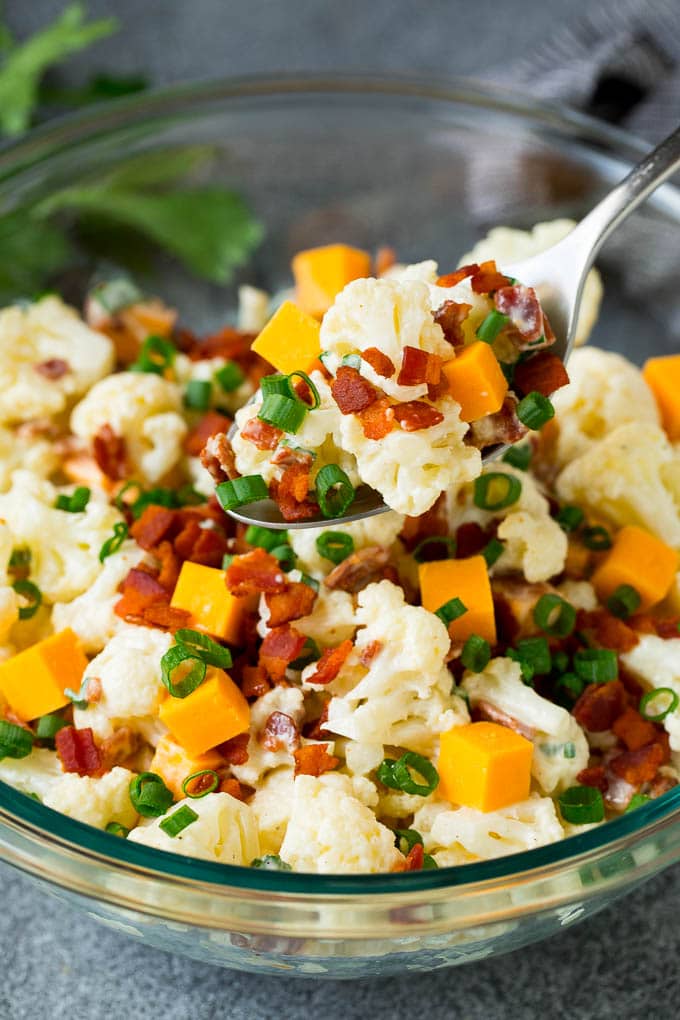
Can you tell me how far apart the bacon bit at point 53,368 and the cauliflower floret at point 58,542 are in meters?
0.47

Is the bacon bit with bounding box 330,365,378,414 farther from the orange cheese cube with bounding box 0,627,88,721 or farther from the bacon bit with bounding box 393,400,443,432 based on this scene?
the orange cheese cube with bounding box 0,627,88,721

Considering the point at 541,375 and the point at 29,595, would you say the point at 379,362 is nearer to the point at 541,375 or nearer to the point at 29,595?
the point at 541,375

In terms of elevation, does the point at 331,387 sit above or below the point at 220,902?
above

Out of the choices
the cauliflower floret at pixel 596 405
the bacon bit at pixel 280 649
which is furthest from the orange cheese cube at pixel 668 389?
the bacon bit at pixel 280 649

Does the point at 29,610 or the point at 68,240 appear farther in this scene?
the point at 68,240

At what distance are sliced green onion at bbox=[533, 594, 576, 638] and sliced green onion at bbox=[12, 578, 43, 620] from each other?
1091 mm

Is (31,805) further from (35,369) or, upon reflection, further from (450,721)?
(35,369)

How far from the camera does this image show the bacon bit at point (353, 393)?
1.94 m

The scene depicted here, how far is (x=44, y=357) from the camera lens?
9.45ft

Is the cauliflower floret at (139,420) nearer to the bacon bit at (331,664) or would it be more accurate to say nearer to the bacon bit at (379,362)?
the bacon bit at (331,664)

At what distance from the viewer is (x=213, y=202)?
11.4ft

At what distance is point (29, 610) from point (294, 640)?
0.64m

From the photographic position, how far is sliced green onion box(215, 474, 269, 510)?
209cm

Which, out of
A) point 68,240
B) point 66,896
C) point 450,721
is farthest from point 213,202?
point 66,896
